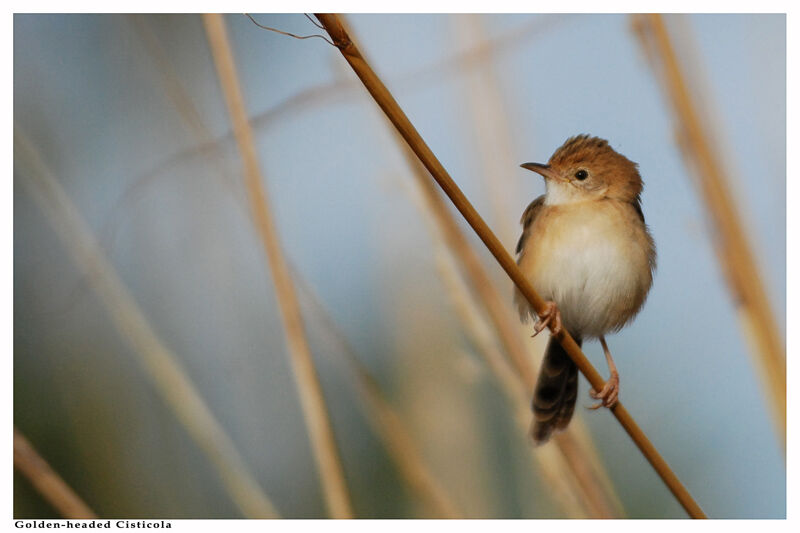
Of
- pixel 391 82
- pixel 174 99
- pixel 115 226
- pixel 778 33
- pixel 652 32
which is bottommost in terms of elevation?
pixel 778 33

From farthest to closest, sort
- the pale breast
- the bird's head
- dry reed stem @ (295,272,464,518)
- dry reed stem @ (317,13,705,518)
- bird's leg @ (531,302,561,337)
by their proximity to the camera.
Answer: the bird's head → the pale breast → dry reed stem @ (295,272,464,518) → bird's leg @ (531,302,561,337) → dry reed stem @ (317,13,705,518)

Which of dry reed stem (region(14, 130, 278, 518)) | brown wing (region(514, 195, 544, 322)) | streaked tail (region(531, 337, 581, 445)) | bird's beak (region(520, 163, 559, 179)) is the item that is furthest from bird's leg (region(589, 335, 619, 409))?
dry reed stem (region(14, 130, 278, 518))

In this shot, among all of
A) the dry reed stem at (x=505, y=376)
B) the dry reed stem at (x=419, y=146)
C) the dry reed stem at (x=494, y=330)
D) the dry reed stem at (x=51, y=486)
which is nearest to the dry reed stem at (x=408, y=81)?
the dry reed stem at (x=494, y=330)

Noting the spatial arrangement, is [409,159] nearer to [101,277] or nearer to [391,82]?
[391,82]

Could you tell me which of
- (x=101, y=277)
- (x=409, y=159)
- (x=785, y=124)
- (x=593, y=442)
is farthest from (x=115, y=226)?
(x=785, y=124)

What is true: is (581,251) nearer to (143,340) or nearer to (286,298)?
(286,298)

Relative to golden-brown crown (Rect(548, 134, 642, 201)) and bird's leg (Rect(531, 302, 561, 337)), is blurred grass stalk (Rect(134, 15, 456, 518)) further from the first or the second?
golden-brown crown (Rect(548, 134, 642, 201))

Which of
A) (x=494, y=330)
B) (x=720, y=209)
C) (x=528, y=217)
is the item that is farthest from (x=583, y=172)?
(x=494, y=330)
